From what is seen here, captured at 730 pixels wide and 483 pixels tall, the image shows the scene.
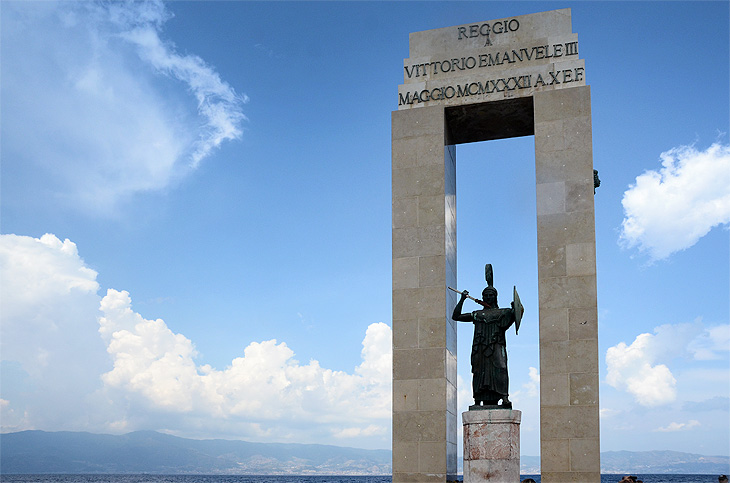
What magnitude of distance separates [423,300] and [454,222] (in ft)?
10.6

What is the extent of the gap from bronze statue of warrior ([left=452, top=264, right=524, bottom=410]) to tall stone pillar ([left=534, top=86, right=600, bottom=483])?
6.37 feet

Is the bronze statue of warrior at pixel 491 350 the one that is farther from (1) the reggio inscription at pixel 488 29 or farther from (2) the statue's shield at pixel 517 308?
(1) the reggio inscription at pixel 488 29

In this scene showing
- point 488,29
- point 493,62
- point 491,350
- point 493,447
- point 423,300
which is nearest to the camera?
point 493,447

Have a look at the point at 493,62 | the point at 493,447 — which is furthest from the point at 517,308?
the point at 493,62

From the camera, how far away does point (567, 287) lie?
828 inches

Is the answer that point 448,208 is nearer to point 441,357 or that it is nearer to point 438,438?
point 441,357

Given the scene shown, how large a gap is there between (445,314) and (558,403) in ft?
12.5

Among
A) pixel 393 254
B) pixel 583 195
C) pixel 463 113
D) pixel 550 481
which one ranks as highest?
pixel 463 113

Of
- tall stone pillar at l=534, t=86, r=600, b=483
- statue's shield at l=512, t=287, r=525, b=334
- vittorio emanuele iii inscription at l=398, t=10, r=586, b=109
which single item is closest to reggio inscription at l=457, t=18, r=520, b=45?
vittorio emanuele iii inscription at l=398, t=10, r=586, b=109

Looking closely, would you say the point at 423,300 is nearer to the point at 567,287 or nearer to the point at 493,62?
the point at 567,287

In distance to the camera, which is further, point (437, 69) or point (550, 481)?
point (437, 69)

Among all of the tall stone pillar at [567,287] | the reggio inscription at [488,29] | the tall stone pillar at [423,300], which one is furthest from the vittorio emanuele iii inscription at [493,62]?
the tall stone pillar at [423,300]

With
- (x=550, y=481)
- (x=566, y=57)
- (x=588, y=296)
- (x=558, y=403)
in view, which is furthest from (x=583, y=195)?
(x=550, y=481)

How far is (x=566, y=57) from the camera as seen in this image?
74.3 feet
